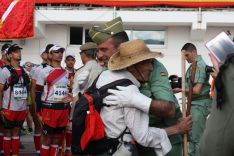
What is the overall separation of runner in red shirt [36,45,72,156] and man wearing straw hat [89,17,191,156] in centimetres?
428

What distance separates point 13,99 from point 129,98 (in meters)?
5.62

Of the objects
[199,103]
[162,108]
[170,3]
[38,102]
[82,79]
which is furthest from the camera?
[170,3]

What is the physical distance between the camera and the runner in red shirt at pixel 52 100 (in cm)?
807

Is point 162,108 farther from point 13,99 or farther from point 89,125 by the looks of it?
point 13,99

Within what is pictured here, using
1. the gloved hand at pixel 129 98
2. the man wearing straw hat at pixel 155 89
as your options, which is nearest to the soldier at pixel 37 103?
the man wearing straw hat at pixel 155 89

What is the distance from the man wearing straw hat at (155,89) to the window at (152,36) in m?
13.3

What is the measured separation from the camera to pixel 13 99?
842 centimetres

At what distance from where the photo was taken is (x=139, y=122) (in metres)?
3.20

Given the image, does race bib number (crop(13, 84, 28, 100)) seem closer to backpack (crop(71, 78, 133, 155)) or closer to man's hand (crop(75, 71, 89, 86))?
man's hand (crop(75, 71, 89, 86))

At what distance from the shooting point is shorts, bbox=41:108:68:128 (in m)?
8.04

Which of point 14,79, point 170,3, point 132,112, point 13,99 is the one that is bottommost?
point 13,99

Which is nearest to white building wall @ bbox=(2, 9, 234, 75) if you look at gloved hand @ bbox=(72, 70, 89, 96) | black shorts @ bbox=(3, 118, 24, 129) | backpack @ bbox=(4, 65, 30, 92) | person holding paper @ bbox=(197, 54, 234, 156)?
backpack @ bbox=(4, 65, 30, 92)

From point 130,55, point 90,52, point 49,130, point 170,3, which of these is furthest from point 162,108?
point 170,3

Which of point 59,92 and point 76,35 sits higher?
point 76,35
